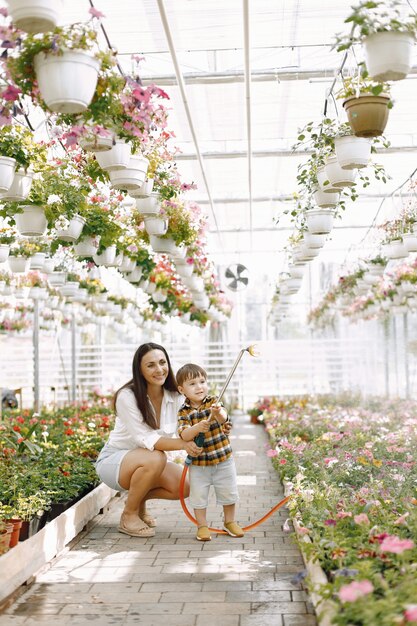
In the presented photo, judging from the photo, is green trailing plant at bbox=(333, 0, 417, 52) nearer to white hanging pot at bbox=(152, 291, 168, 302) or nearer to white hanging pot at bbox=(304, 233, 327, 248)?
white hanging pot at bbox=(304, 233, 327, 248)

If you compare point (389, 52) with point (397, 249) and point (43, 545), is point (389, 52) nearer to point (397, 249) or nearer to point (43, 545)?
point (43, 545)

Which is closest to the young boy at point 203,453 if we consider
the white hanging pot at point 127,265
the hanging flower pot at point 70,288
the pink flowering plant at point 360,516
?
the pink flowering plant at point 360,516

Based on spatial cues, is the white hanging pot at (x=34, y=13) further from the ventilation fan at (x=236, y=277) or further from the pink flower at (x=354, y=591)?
the ventilation fan at (x=236, y=277)

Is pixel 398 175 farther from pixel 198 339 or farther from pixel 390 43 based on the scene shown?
pixel 198 339

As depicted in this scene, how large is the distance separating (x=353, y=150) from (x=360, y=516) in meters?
1.84

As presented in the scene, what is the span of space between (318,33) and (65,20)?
1.80 m

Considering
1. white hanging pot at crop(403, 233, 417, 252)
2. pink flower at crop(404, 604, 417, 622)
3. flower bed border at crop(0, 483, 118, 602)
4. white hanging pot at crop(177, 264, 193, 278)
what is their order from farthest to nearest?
white hanging pot at crop(177, 264, 193, 278), white hanging pot at crop(403, 233, 417, 252), flower bed border at crop(0, 483, 118, 602), pink flower at crop(404, 604, 417, 622)

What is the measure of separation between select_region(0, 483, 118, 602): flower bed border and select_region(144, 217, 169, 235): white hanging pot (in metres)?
1.96

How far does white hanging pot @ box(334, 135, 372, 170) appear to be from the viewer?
428 cm

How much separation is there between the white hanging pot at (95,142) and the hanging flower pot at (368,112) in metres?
1.05

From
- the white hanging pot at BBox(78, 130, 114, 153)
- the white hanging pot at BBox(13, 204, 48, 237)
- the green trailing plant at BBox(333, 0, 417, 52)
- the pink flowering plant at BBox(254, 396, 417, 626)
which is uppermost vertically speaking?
the green trailing plant at BBox(333, 0, 417, 52)

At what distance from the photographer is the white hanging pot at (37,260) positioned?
8219mm

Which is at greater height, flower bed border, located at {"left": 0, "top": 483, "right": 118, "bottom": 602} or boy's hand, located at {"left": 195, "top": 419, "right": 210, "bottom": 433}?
boy's hand, located at {"left": 195, "top": 419, "right": 210, "bottom": 433}

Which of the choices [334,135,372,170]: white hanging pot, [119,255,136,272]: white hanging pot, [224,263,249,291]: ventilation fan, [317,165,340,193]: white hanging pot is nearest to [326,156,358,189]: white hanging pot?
[317,165,340,193]: white hanging pot
